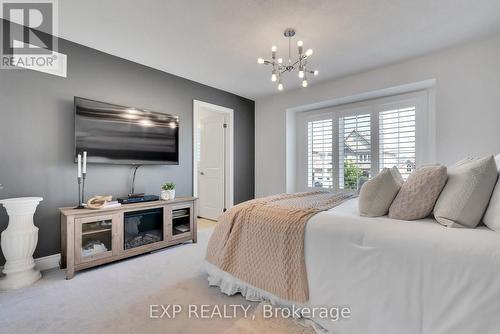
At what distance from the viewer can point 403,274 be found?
3.81ft

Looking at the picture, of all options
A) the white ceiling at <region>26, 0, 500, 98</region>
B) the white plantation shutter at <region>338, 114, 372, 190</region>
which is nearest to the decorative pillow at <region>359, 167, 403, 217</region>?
the white ceiling at <region>26, 0, 500, 98</region>

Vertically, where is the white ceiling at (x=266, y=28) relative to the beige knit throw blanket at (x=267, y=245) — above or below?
above

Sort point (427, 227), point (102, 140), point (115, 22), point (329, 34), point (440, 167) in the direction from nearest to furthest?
point (427, 227) → point (440, 167) → point (115, 22) → point (329, 34) → point (102, 140)

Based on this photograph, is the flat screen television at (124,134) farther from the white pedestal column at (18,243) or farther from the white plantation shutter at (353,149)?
the white plantation shutter at (353,149)

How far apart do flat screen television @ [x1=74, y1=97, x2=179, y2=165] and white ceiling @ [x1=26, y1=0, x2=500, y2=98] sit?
74 cm

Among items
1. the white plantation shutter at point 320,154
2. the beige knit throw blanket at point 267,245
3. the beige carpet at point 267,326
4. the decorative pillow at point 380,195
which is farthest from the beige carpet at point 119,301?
the white plantation shutter at point 320,154

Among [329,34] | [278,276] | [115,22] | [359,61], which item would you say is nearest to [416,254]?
[278,276]

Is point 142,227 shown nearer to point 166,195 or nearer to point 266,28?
point 166,195

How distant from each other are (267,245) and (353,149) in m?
2.76

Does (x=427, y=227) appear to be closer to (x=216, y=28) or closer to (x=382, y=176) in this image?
(x=382, y=176)

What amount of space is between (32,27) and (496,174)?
159 inches

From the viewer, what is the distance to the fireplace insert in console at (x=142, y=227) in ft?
8.48

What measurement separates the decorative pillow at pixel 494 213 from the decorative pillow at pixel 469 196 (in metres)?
0.02

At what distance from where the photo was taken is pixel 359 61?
3.02 metres
